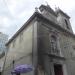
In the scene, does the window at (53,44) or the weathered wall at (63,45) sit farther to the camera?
the window at (53,44)

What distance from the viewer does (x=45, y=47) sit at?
9.44 m

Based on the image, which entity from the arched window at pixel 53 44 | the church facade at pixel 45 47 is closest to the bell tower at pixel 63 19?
the church facade at pixel 45 47

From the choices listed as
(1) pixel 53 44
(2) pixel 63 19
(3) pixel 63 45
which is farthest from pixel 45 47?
(2) pixel 63 19

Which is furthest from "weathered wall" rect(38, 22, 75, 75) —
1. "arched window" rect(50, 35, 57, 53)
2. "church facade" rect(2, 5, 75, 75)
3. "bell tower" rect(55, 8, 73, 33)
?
"bell tower" rect(55, 8, 73, 33)

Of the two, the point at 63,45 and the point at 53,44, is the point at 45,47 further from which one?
the point at 63,45

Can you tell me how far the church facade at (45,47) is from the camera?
28.1 feet

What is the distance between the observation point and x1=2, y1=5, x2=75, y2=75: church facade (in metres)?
8.56

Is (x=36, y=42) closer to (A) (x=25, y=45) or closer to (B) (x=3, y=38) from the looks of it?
(A) (x=25, y=45)

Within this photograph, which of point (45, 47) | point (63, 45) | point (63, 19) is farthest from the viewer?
point (63, 19)

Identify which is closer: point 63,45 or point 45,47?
point 45,47

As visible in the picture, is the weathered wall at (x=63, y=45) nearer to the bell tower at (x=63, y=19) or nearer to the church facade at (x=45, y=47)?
the church facade at (x=45, y=47)

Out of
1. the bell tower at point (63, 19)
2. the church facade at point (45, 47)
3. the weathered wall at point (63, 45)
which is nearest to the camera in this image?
the church facade at point (45, 47)

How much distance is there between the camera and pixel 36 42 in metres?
9.02

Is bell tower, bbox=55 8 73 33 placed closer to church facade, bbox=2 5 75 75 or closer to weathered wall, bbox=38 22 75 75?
church facade, bbox=2 5 75 75
